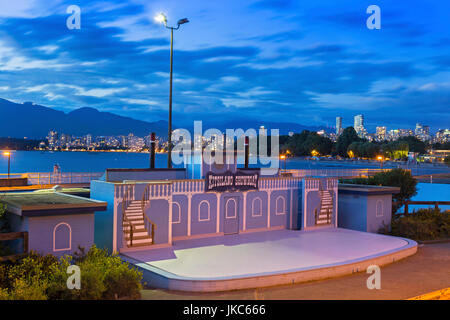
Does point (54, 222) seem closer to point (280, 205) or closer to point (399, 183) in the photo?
point (280, 205)

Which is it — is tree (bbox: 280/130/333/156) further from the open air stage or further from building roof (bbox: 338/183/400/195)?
the open air stage

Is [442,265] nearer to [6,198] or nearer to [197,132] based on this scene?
[197,132]

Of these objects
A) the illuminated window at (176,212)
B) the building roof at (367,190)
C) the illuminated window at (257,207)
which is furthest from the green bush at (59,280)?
the building roof at (367,190)

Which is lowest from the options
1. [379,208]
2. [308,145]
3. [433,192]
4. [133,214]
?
[433,192]

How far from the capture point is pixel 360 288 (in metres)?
11.2

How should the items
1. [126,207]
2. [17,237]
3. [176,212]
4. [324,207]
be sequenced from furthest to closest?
[324,207] → [176,212] → [126,207] → [17,237]

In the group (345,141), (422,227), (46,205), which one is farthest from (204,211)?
(345,141)

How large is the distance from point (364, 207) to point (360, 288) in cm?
971

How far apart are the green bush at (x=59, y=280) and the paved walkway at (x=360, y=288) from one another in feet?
2.75

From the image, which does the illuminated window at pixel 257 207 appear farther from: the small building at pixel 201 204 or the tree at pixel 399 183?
the tree at pixel 399 183

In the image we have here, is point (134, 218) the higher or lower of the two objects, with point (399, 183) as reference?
lower

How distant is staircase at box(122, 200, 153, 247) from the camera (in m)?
14.2

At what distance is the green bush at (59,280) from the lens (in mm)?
8723
